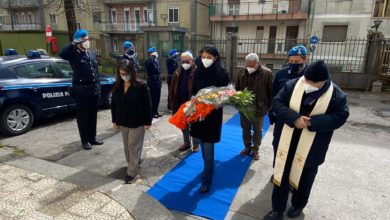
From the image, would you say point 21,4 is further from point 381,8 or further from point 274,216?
point 274,216

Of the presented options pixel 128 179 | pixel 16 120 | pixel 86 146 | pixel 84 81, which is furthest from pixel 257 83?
pixel 16 120

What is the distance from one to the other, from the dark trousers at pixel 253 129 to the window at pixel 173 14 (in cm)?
2288

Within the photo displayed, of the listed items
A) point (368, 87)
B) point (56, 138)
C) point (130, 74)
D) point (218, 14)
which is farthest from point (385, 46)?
point (218, 14)

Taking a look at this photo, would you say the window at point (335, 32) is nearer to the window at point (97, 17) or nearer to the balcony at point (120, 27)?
the balcony at point (120, 27)

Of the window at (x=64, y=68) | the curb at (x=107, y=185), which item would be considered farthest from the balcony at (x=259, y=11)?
the curb at (x=107, y=185)

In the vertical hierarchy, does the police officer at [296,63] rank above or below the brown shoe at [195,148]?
above

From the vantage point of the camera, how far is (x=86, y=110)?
4.78m

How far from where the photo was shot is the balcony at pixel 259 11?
69.3 ft

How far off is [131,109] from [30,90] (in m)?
3.27

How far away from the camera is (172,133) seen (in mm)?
5902

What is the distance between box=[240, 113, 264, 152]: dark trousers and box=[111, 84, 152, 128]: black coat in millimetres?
1642

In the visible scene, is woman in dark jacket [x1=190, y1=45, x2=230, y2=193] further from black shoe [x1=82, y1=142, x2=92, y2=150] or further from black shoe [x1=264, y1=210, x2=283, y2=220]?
black shoe [x1=82, y1=142, x2=92, y2=150]

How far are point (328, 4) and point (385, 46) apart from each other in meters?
11.3

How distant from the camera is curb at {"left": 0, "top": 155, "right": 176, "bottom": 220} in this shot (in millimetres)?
3068
